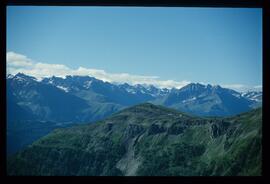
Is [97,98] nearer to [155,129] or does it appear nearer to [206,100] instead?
[206,100]

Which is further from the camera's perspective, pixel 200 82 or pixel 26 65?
pixel 200 82

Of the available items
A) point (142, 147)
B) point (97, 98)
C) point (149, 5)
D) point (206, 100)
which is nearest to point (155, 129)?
point (142, 147)

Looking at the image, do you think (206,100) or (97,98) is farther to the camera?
(206,100)

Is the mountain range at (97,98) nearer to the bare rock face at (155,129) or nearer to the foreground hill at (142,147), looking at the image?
the foreground hill at (142,147)

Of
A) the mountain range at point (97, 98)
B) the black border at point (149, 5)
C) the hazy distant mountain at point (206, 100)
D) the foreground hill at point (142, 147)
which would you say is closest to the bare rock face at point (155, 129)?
the foreground hill at point (142, 147)
